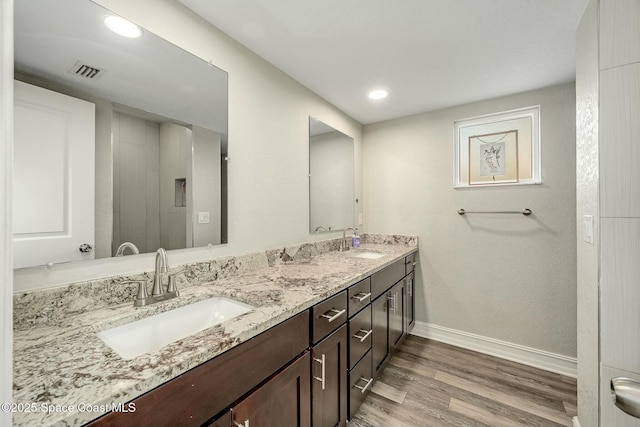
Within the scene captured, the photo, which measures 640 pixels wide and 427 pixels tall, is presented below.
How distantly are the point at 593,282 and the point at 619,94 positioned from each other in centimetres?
79

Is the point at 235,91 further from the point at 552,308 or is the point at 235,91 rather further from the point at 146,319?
the point at 552,308

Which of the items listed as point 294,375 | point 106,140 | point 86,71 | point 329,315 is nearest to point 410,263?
point 329,315

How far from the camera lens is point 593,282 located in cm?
115

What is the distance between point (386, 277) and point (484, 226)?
3.82ft

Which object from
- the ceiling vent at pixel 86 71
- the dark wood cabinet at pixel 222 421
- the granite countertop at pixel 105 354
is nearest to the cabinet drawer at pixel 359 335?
the granite countertop at pixel 105 354

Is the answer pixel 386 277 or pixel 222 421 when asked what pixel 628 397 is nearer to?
pixel 222 421

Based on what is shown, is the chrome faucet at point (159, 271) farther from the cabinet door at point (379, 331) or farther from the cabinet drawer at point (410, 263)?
the cabinet drawer at point (410, 263)

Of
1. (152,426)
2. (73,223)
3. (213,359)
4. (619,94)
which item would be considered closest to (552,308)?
(619,94)

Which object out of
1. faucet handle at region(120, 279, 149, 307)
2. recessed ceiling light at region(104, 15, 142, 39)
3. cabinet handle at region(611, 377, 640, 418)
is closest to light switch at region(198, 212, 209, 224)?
faucet handle at region(120, 279, 149, 307)

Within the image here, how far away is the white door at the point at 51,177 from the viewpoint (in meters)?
0.83

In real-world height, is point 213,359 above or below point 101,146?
below

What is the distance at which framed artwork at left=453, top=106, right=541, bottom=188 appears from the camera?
2.22 metres

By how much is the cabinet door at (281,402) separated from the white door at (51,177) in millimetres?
821

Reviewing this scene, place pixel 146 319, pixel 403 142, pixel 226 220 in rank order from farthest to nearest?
pixel 403 142 < pixel 226 220 < pixel 146 319
